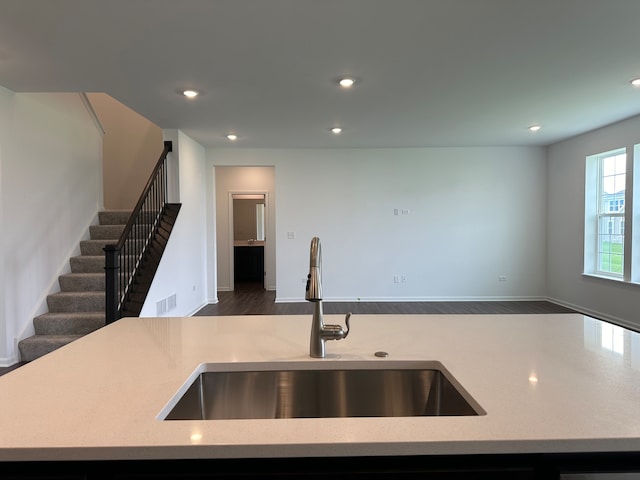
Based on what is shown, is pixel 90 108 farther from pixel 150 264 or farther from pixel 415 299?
pixel 415 299

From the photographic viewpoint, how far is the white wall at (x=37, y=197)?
3.66 meters

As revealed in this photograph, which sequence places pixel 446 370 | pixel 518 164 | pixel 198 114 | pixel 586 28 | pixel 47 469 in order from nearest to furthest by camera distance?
pixel 47 469 < pixel 446 370 < pixel 586 28 < pixel 198 114 < pixel 518 164

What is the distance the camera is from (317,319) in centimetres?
123

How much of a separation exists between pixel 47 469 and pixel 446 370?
987 mm

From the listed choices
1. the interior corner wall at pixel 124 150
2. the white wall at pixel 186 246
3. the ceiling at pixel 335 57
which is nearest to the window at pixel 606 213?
the ceiling at pixel 335 57

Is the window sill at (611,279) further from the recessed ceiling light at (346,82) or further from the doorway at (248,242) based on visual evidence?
the doorway at (248,242)

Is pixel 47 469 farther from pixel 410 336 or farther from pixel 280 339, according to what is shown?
pixel 410 336

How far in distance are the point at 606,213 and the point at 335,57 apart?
15.6ft

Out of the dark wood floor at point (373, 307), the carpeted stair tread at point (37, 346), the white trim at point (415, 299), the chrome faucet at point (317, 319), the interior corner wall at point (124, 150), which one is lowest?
the dark wood floor at point (373, 307)

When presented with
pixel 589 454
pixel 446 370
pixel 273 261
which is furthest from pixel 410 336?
pixel 273 261

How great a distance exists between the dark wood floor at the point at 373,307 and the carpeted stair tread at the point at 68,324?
2.01 meters

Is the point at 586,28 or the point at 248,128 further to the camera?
the point at 248,128

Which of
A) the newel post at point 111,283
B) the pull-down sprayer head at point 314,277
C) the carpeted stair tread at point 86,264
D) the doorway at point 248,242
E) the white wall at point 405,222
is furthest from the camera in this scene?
the doorway at point 248,242

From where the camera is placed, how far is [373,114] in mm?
4652
